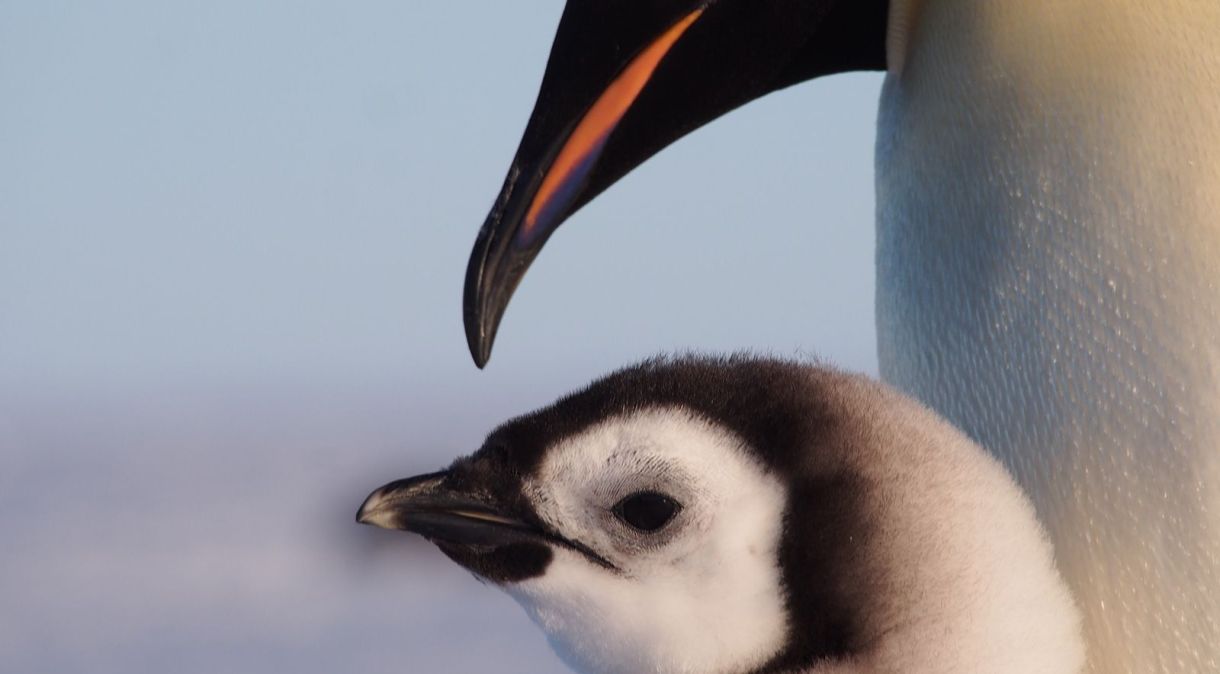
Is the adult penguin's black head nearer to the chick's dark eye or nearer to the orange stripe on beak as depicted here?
the orange stripe on beak

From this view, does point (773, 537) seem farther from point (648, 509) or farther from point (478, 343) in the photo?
point (478, 343)

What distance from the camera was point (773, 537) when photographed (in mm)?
1094

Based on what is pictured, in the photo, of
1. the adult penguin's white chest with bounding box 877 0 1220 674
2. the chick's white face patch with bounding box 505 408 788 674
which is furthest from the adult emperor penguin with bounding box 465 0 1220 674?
the chick's white face patch with bounding box 505 408 788 674

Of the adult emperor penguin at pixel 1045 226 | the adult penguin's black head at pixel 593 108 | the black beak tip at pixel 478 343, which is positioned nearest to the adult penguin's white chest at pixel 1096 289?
the adult emperor penguin at pixel 1045 226

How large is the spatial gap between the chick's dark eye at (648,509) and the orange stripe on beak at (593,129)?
0.26m

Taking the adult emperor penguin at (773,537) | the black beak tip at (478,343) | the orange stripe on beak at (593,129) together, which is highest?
the orange stripe on beak at (593,129)

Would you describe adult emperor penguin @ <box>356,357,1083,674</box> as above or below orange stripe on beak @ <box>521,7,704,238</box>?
below

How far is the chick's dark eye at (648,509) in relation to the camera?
1.10 meters

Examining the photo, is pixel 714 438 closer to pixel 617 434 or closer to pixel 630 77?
pixel 617 434

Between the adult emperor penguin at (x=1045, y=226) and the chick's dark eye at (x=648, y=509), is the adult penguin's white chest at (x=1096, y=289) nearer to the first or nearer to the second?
the adult emperor penguin at (x=1045, y=226)

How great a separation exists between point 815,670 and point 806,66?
0.54 m

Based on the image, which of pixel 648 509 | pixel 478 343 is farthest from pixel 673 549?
pixel 478 343

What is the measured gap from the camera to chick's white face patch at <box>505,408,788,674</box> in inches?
43.0

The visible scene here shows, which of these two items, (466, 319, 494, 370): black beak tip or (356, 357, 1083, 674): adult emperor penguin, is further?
(466, 319, 494, 370): black beak tip
